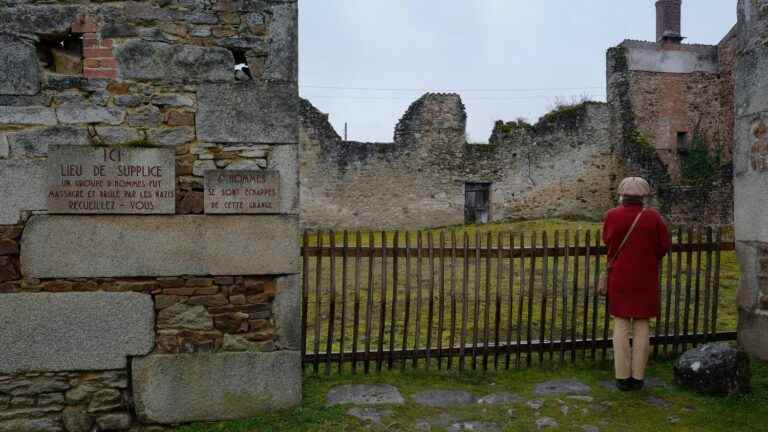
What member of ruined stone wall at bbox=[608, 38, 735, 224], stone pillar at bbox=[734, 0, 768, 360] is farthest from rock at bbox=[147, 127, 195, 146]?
ruined stone wall at bbox=[608, 38, 735, 224]

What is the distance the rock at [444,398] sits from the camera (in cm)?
478

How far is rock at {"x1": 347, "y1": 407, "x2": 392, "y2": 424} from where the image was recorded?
4.47 m

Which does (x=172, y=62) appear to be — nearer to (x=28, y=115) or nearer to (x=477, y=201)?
(x=28, y=115)

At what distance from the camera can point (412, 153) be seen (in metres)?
21.3

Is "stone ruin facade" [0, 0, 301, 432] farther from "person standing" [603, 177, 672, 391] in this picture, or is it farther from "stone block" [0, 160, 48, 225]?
"person standing" [603, 177, 672, 391]

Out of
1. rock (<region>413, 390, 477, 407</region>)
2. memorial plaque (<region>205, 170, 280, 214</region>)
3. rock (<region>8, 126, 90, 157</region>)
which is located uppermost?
rock (<region>8, 126, 90, 157</region>)

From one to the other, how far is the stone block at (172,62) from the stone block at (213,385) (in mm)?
1989

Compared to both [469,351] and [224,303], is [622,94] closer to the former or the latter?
[469,351]

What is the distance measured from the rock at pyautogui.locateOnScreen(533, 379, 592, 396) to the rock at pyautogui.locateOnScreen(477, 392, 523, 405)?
0.67 feet

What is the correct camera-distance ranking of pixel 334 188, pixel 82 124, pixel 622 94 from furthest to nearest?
pixel 622 94 → pixel 334 188 → pixel 82 124

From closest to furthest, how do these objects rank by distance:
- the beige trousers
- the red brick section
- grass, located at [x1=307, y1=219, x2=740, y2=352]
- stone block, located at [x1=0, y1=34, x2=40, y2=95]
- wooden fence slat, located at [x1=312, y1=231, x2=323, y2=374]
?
1. stone block, located at [x1=0, y1=34, x2=40, y2=95]
2. the red brick section
3. the beige trousers
4. wooden fence slat, located at [x1=312, y1=231, x2=323, y2=374]
5. grass, located at [x1=307, y1=219, x2=740, y2=352]

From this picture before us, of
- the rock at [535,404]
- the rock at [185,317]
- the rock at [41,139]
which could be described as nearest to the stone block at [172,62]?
the rock at [41,139]

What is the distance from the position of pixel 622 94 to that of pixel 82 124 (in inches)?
835

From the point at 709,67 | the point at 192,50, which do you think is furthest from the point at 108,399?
the point at 709,67
